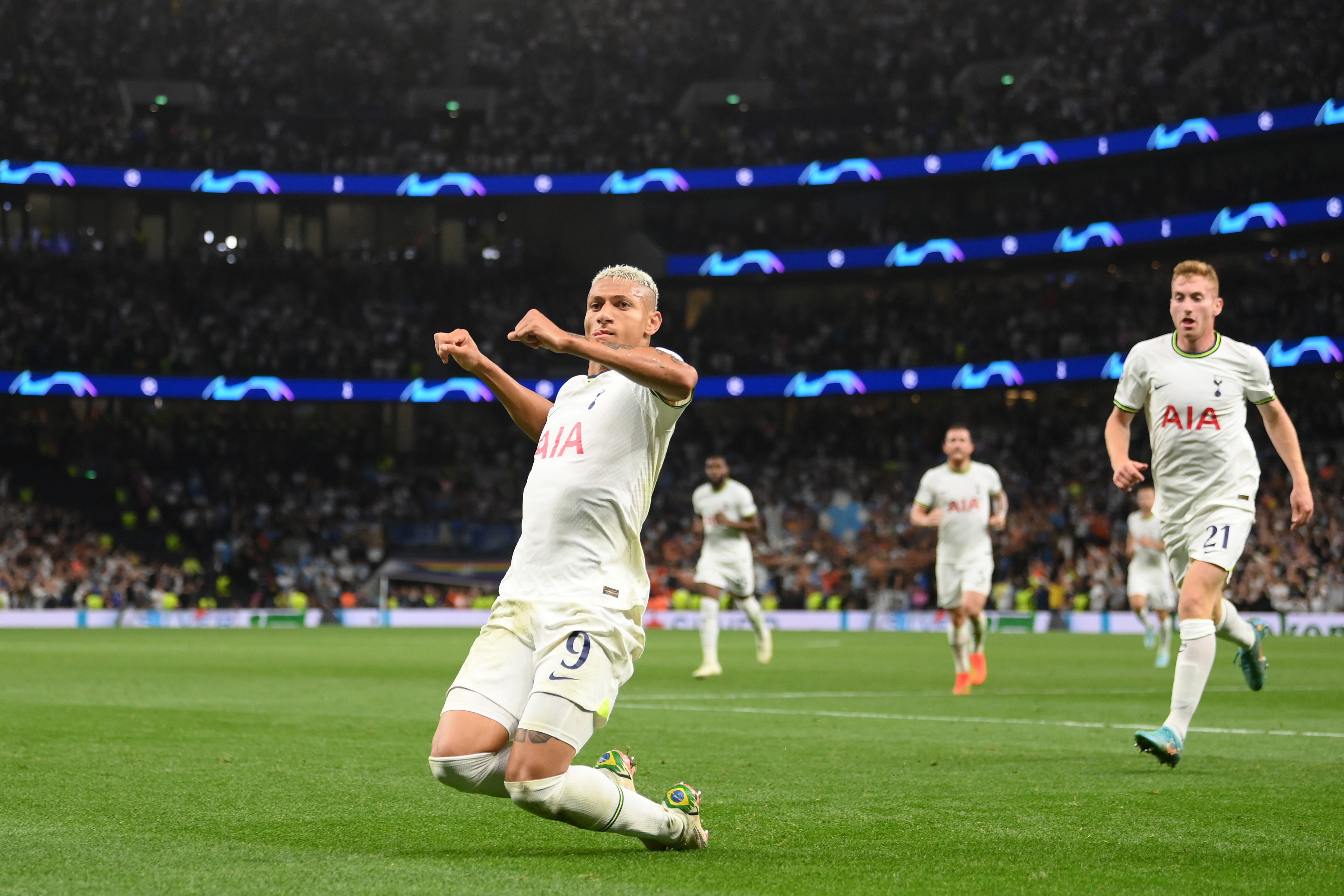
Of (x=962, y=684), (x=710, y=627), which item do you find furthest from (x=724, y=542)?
(x=962, y=684)

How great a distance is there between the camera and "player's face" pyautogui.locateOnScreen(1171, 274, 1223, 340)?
928 centimetres

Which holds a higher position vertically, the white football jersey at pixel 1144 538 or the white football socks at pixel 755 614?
the white football jersey at pixel 1144 538

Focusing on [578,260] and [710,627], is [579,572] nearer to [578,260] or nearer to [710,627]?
[710,627]

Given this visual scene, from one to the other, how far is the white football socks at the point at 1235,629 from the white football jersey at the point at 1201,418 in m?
0.63

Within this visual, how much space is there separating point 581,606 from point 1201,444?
5067 millimetres

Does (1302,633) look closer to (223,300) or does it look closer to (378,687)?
(378,687)

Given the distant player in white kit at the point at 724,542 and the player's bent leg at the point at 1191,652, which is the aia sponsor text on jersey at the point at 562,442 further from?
the distant player in white kit at the point at 724,542

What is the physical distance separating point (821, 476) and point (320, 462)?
16734 millimetres

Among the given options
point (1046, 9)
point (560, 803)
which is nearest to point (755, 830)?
point (560, 803)

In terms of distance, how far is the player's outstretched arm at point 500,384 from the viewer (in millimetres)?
5699

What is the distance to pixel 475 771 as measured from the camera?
5.69 meters

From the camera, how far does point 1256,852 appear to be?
5.92 meters

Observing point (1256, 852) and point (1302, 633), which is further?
point (1302, 633)

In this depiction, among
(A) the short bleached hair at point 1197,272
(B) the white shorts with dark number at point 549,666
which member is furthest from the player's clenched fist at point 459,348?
(A) the short bleached hair at point 1197,272
